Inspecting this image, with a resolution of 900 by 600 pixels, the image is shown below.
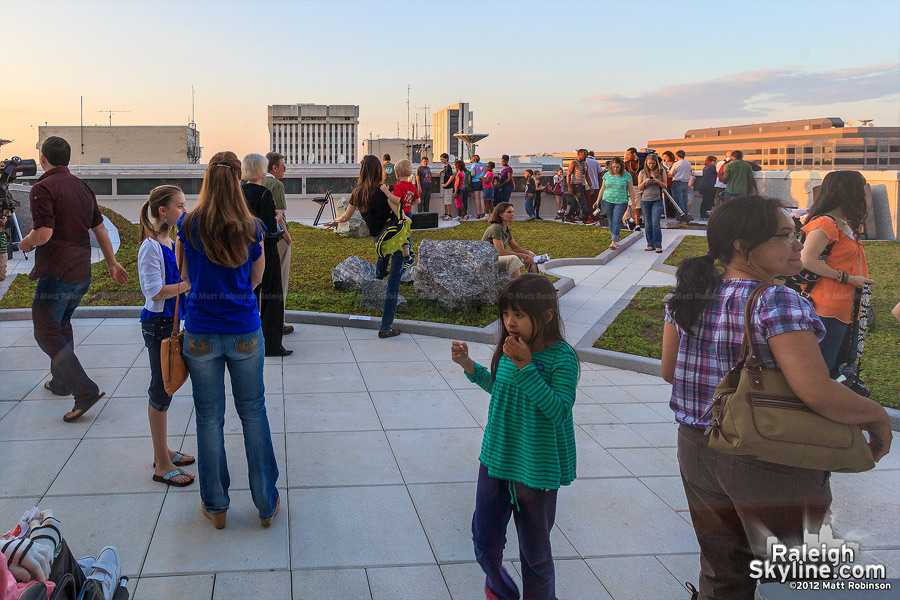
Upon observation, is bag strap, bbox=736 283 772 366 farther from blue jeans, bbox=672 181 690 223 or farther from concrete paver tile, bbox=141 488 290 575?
blue jeans, bbox=672 181 690 223

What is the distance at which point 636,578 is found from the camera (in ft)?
11.6

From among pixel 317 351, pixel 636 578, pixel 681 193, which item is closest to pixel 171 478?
pixel 636 578

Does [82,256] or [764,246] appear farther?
[82,256]

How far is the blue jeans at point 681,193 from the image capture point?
63.0ft

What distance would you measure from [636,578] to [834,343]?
7.77 feet

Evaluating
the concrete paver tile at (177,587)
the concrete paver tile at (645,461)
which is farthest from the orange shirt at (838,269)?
the concrete paver tile at (177,587)

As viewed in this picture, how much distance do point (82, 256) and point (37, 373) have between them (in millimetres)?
1892

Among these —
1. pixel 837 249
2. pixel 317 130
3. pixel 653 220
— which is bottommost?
pixel 837 249

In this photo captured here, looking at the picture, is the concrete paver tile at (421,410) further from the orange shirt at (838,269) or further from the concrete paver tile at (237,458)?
the orange shirt at (838,269)

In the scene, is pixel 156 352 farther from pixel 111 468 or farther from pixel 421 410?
pixel 421 410

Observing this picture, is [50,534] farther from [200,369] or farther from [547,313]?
[547,313]

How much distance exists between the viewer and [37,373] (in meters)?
6.76

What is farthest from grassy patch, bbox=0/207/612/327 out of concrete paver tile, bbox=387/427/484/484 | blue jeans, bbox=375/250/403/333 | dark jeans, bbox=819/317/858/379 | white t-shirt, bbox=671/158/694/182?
dark jeans, bbox=819/317/858/379

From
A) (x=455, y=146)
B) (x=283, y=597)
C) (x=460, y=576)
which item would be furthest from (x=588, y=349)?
(x=455, y=146)
